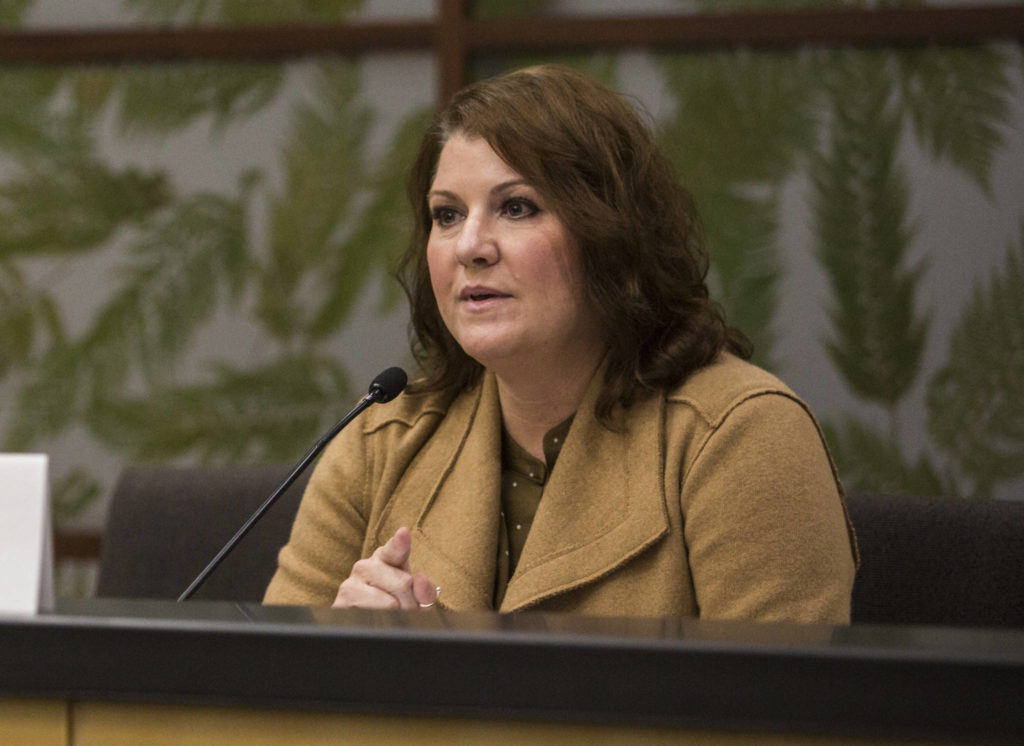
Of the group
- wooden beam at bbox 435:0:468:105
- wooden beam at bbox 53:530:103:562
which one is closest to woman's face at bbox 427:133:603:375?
wooden beam at bbox 435:0:468:105

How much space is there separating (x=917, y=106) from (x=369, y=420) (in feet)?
5.04

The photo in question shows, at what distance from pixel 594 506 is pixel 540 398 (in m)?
0.21

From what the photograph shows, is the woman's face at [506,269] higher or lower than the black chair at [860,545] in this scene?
higher

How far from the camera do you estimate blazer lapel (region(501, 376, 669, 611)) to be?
1474mm

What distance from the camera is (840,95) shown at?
8.34ft

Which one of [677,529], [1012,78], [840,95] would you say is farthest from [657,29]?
[677,529]

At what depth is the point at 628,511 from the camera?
151 centimetres

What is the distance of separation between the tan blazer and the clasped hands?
0.20 m

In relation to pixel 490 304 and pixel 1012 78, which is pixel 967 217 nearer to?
pixel 1012 78

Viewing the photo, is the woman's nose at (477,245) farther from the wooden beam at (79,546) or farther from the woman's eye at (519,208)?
the wooden beam at (79,546)

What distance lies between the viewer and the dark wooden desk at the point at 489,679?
63cm

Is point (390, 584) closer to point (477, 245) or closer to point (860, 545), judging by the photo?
point (477, 245)

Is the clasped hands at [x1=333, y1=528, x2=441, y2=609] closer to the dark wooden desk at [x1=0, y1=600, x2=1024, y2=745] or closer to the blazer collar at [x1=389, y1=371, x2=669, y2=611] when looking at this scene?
the blazer collar at [x1=389, y1=371, x2=669, y2=611]

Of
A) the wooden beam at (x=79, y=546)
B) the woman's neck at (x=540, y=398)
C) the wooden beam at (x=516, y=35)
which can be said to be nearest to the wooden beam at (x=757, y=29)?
the wooden beam at (x=516, y=35)
